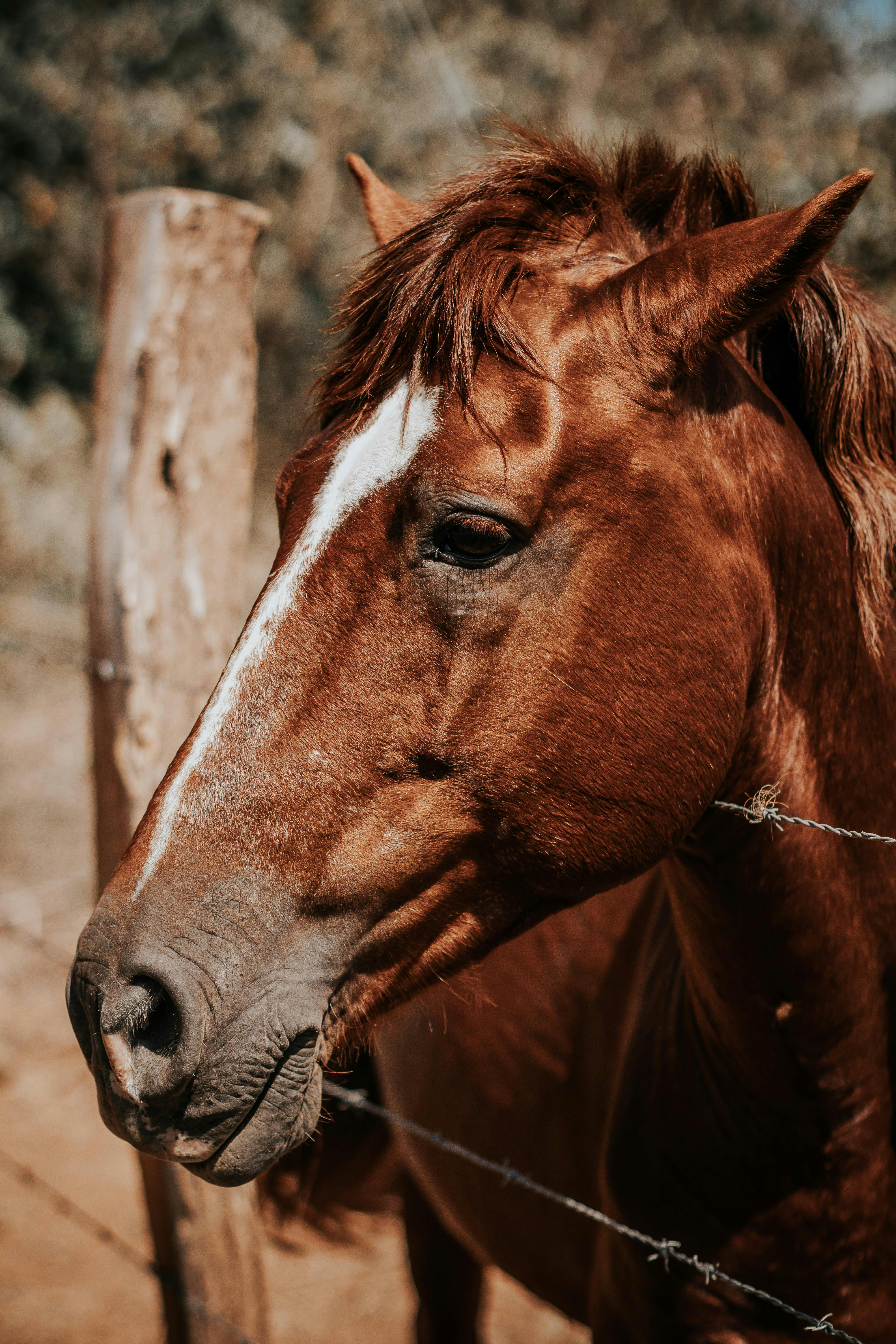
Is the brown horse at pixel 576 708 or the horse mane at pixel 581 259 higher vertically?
the horse mane at pixel 581 259

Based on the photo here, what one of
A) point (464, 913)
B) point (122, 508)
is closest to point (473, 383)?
point (464, 913)

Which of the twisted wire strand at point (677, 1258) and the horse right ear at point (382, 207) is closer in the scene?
the twisted wire strand at point (677, 1258)

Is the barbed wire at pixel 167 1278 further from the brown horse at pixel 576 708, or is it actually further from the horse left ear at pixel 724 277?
the horse left ear at pixel 724 277

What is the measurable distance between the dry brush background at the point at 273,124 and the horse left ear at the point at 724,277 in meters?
6.65

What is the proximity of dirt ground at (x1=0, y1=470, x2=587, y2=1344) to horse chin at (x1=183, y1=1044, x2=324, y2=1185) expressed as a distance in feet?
3.80

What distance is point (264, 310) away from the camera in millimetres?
9562

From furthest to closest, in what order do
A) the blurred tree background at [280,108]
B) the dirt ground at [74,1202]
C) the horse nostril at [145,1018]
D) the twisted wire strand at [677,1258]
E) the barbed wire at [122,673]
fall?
the blurred tree background at [280,108]
the dirt ground at [74,1202]
the barbed wire at [122,673]
the twisted wire strand at [677,1258]
the horse nostril at [145,1018]

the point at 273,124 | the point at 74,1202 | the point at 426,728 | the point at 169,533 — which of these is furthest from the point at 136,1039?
the point at 273,124

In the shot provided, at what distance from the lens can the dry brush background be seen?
8.34 metres

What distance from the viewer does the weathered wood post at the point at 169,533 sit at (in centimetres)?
225

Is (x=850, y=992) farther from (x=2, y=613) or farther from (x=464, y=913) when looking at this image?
(x=2, y=613)

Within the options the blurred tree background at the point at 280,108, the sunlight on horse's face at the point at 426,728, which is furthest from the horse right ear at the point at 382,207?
the blurred tree background at the point at 280,108

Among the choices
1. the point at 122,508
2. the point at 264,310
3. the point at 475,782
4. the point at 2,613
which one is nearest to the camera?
the point at 475,782

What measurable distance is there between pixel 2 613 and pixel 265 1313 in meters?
7.45
